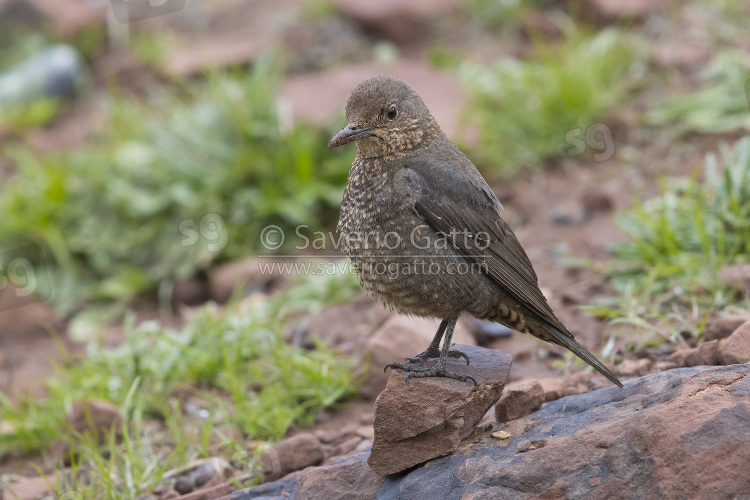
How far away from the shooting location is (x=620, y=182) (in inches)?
270

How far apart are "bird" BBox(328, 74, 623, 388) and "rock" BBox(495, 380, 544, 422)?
0.26 metres

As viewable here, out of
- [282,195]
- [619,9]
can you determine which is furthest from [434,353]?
[619,9]

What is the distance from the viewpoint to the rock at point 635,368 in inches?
161

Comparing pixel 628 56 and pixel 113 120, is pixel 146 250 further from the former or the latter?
pixel 628 56

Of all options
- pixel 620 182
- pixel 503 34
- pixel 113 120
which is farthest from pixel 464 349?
pixel 503 34

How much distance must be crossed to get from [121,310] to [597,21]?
5.96 metres

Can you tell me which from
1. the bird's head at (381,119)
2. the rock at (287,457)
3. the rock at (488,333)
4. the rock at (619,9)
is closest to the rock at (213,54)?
the rock at (619,9)

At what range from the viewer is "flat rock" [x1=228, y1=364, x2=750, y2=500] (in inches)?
104

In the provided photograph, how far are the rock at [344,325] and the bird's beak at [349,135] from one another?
5.64 ft

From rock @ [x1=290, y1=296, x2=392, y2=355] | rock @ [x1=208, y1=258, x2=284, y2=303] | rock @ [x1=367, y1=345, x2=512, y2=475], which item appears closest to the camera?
rock @ [x1=367, y1=345, x2=512, y2=475]

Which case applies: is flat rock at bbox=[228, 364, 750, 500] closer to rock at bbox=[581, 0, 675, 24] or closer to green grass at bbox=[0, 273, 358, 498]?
green grass at bbox=[0, 273, 358, 498]

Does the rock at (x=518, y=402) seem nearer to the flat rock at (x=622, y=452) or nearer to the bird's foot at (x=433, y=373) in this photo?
the flat rock at (x=622, y=452)

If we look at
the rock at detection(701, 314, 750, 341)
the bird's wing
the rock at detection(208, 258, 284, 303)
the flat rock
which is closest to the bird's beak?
the bird's wing

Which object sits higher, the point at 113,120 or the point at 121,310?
the point at 113,120
